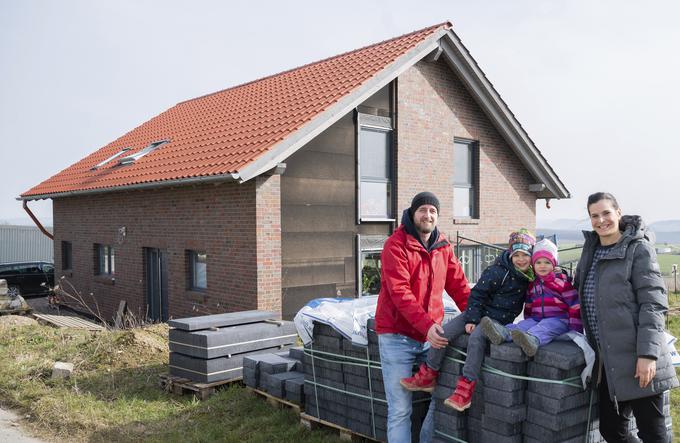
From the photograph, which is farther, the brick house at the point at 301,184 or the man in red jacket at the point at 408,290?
the brick house at the point at 301,184

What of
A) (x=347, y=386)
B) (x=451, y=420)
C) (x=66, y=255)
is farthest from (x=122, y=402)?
(x=66, y=255)

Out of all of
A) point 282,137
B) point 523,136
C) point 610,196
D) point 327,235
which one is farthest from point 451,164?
point 610,196

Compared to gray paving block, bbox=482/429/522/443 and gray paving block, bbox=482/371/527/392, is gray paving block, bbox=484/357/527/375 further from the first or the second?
gray paving block, bbox=482/429/522/443

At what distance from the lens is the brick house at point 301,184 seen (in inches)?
420

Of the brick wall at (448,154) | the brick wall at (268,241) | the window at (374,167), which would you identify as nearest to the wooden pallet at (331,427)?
the brick wall at (268,241)

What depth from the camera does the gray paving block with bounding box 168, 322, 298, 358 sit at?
7.64m

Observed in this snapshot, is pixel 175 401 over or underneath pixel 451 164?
underneath

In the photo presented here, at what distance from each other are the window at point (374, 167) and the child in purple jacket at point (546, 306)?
24.8 ft

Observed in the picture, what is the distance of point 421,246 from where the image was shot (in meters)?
4.71

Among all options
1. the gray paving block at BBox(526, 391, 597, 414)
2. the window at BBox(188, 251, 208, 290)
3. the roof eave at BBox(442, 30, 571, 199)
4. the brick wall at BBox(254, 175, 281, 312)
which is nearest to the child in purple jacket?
the gray paving block at BBox(526, 391, 597, 414)

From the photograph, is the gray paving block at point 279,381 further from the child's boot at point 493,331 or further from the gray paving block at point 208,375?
the child's boot at point 493,331

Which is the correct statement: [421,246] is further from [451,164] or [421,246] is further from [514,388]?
[451,164]

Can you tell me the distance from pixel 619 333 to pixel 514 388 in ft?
2.80

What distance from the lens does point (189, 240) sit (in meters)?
11.9
